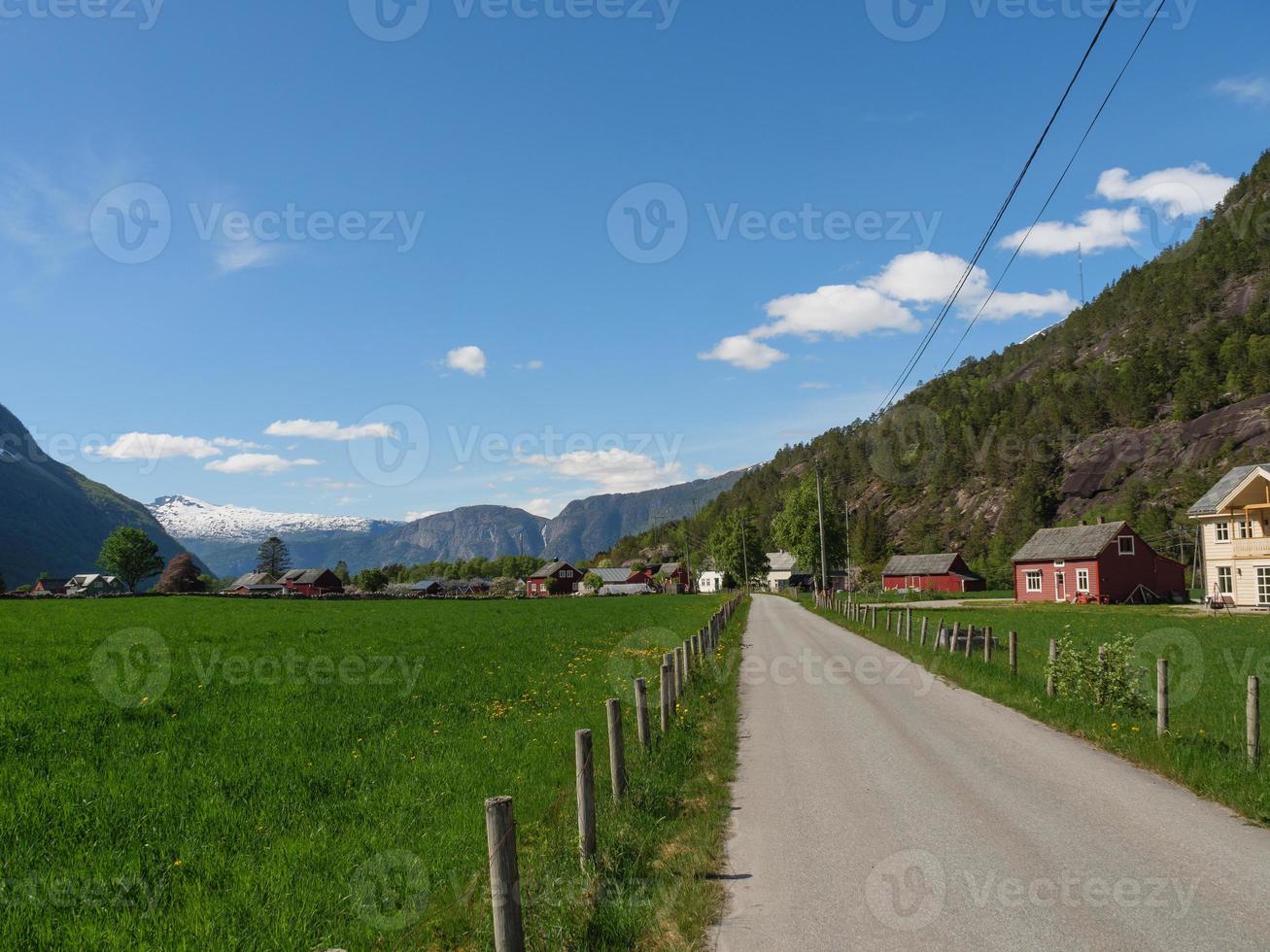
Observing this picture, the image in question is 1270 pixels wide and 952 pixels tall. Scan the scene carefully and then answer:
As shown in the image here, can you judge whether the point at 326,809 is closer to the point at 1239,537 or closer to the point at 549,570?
the point at 1239,537

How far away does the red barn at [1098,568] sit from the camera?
60.6m

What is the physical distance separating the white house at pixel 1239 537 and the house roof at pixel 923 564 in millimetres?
51540

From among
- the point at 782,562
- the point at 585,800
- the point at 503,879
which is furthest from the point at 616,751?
the point at 782,562

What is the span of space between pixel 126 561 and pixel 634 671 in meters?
157

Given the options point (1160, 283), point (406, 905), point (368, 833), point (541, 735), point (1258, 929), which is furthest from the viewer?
point (1160, 283)

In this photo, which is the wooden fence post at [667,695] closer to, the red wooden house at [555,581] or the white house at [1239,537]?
the white house at [1239,537]

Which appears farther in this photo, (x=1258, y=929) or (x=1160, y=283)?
(x=1160, y=283)

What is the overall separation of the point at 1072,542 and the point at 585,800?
68.5 m

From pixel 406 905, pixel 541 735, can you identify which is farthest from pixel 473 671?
pixel 406 905

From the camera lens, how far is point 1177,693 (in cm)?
1538

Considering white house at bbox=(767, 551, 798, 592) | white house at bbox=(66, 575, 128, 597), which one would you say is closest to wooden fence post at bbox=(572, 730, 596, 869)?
white house at bbox=(767, 551, 798, 592)

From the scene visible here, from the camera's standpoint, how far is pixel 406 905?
5.86 m

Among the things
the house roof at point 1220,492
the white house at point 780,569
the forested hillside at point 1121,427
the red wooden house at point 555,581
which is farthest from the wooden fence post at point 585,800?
the white house at point 780,569

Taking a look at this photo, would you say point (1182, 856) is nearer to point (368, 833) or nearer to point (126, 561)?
point (368, 833)
